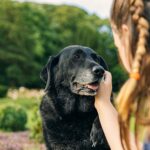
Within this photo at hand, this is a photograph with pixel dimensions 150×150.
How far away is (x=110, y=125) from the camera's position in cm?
301

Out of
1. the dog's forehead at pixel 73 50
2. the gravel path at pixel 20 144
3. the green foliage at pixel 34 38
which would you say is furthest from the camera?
the green foliage at pixel 34 38

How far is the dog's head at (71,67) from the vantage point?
6691 millimetres

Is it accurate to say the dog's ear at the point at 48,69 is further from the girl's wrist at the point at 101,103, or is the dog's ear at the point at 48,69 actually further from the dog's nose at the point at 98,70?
the girl's wrist at the point at 101,103

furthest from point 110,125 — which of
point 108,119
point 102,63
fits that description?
point 102,63

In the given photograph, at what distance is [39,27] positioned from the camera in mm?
54281

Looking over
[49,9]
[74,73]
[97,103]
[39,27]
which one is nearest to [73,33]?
[39,27]

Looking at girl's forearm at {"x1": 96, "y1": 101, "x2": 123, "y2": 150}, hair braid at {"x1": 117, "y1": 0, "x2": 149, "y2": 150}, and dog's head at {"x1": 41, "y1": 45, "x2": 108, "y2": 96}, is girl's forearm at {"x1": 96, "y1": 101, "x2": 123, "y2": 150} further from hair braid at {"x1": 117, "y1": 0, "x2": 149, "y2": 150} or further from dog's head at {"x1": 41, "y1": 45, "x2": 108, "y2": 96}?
dog's head at {"x1": 41, "y1": 45, "x2": 108, "y2": 96}

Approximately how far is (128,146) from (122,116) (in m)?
0.12

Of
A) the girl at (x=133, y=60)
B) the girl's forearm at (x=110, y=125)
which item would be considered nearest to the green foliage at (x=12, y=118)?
the girl's forearm at (x=110, y=125)

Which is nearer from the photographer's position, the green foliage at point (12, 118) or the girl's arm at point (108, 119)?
the girl's arm at point (108, 119)

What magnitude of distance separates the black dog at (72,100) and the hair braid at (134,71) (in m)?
3.42

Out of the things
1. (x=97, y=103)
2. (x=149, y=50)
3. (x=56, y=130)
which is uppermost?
(x=149, y=50)

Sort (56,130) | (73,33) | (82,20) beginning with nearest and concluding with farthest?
(56,130) → (73,33) → (82,20)

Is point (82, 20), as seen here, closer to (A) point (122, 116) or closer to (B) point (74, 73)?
(B) point (74, 73)
